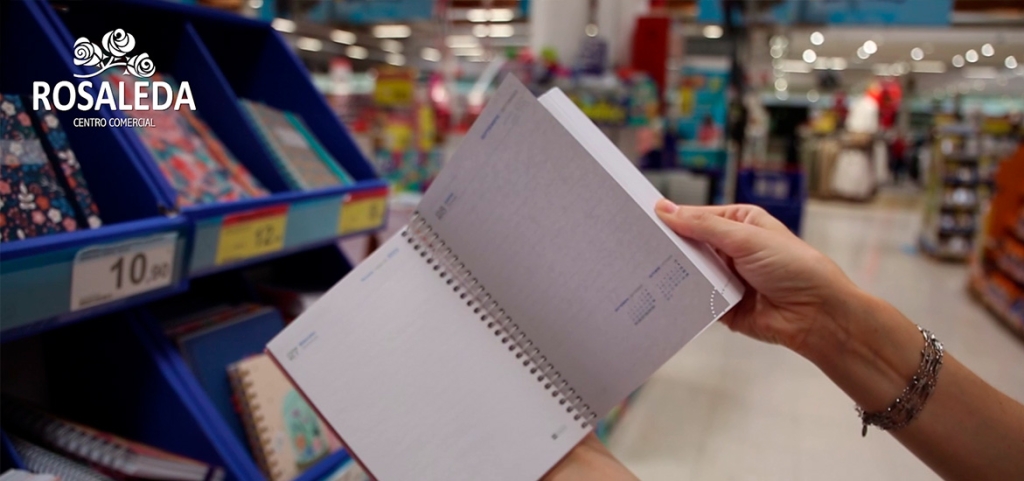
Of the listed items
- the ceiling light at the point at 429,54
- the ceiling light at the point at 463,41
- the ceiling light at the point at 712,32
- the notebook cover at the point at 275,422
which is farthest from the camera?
the ceiling light at the point at 429,54

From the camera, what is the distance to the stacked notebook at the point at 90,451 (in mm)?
1091

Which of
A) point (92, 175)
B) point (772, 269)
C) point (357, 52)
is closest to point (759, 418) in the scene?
point (772, 269)

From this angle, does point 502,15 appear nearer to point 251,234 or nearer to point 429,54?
point 429,54

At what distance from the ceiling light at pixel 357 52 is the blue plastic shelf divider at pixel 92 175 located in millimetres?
11924

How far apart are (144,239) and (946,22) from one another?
28.4 feet

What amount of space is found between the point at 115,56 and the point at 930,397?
1489mm

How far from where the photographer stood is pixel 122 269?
1.02 m

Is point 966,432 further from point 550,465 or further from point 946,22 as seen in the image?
point 946,22

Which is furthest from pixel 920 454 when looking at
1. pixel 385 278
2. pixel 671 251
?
pixel 385 278

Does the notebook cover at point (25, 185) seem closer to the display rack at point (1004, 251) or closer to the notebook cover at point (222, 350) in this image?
the notebook cover at point (222, 350)

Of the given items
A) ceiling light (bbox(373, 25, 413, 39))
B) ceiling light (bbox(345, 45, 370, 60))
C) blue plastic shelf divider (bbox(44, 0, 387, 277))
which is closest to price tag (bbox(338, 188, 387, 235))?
blue plastic shelf divider (bbox(44, 0, 387, 277))

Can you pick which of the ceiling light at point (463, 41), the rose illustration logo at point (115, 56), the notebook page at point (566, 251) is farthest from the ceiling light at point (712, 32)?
the notebook page at point (566, 251)

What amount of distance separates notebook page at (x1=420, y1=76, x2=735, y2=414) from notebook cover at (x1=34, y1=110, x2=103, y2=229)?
52cm

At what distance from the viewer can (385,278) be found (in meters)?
1.03
